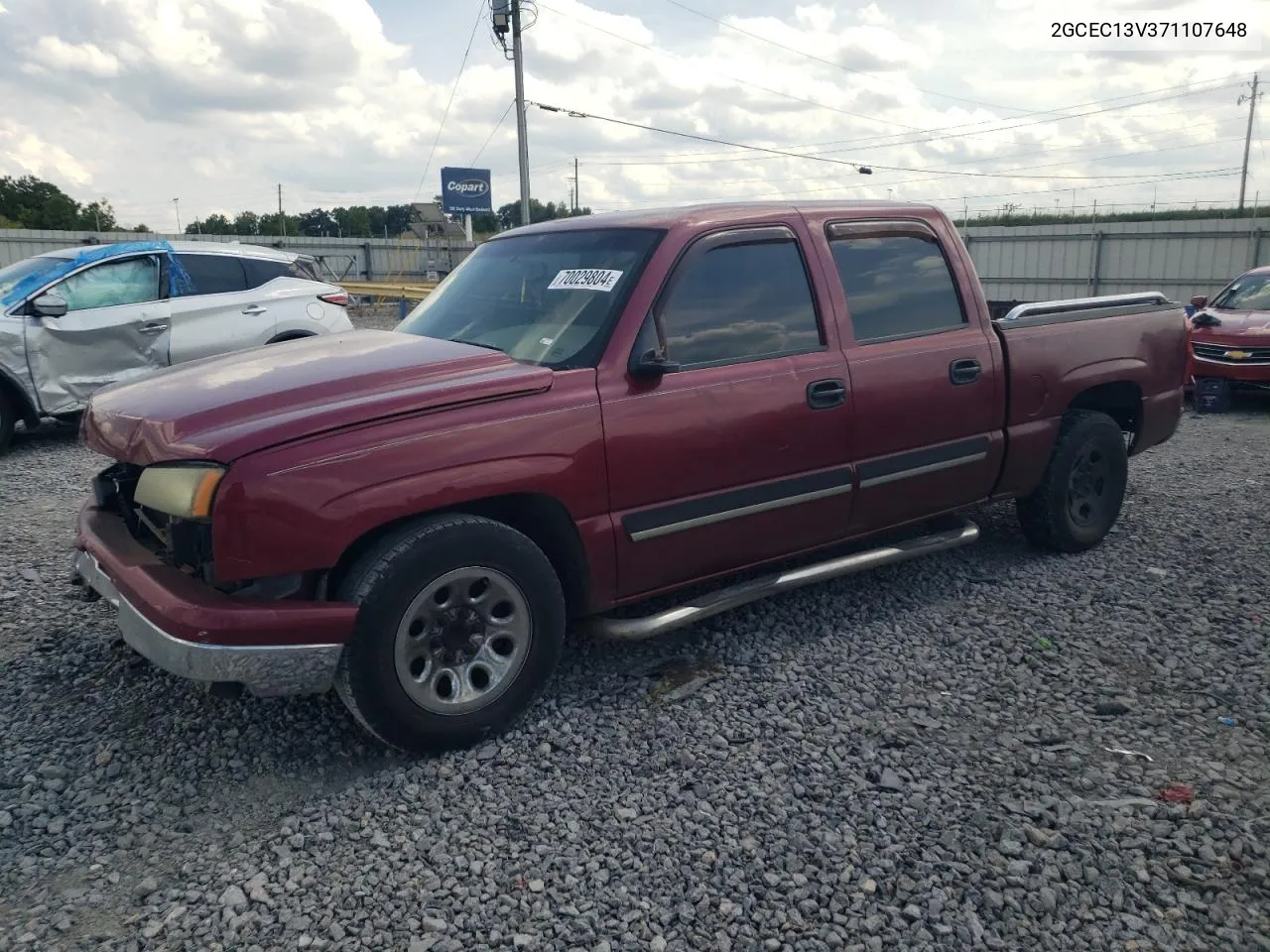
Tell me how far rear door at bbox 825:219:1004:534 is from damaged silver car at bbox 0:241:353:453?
5.88 metres

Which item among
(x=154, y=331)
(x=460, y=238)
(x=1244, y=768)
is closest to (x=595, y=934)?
(x=1244, y=768)

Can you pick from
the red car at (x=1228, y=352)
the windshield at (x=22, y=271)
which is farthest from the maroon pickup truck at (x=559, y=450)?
the red car at (x=1228, y=352)

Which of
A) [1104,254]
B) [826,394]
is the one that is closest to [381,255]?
[1104,254]

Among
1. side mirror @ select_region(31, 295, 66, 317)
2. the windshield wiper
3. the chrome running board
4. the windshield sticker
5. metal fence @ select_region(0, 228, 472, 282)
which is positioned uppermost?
metal fence @ select_region(0, 228, 472, 282)

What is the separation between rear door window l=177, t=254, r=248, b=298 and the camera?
358 inches

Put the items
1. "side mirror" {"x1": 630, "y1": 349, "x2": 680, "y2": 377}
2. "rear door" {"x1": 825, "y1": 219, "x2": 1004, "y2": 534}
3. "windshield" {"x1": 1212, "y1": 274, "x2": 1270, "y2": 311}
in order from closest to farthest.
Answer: "side mirror" {"x1": 630, "y1": 349, "x2": 680, "y2": 377} < "rear door" {"x1": 825, "y1": 219, "x2": 1004, "y2": 534} < "windshield" {"x1": 1212, "y1": 274, "x2": 1270, "y2": 311}

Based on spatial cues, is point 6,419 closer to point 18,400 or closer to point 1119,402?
point 18,400

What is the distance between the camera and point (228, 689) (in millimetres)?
3049

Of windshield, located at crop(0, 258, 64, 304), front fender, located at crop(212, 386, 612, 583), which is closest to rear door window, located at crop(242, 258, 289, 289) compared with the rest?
windshield, located at crop(0, 258, 64, 304)

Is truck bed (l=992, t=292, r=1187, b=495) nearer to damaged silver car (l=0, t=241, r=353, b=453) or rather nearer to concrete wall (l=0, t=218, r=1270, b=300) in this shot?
damaged silver car (l=0, t=241, r=353, b=453)

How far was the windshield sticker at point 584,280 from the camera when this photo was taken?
152 inches

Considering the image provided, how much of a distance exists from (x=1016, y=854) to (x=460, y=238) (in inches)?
1403

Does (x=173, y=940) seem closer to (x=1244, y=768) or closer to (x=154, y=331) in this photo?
(x=1244, y=768)

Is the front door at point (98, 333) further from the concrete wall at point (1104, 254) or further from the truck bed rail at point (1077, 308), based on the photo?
the concrete wall at point (1104, 254)
